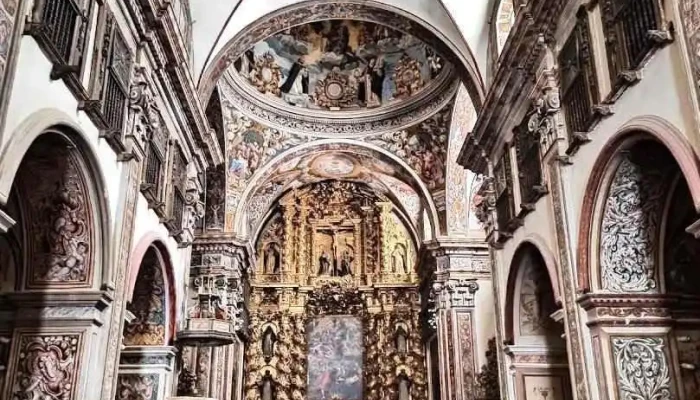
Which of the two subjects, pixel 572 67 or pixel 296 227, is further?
pixel 296 227

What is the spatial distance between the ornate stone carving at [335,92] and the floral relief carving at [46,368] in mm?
12950

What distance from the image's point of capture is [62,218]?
712 centimetres

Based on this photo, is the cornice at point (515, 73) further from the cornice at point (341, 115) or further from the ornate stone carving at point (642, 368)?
the cornice at point (341, 115)

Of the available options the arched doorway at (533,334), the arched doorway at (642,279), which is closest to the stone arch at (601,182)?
the arched doorway at (642,279)

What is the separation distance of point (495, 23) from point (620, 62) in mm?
5195

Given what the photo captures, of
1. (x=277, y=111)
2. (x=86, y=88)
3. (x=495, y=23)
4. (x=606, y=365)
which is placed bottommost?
(x=606, y=365)

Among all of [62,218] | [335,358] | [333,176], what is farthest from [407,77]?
[62,218]

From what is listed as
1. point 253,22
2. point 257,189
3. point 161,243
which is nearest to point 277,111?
point 257,189

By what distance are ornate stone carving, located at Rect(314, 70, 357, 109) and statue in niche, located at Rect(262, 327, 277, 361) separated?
708 centimetres

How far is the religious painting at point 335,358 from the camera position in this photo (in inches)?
813

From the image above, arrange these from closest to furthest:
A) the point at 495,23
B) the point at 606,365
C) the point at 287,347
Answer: the point at 606,365 → the point at 495,23 → the point at 287,347

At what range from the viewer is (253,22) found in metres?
12.3

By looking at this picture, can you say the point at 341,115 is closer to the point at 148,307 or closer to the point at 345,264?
the point at 345,264

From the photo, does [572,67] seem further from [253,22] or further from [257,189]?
[257,189]
